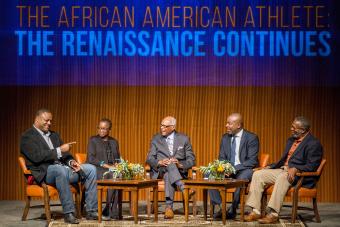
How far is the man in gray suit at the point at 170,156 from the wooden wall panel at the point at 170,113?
1.35m

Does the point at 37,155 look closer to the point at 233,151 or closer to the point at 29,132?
the point at 29,132

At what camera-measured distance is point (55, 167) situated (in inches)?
319

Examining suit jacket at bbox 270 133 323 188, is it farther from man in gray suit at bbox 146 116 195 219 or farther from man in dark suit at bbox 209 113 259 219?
man in gray suit at bbox 146 116 195 219

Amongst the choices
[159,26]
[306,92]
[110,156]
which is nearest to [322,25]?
[306,92]

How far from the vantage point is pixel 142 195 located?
10.5m

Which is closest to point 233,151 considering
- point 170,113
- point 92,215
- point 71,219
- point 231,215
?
point 231,215

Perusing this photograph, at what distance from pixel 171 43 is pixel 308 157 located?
2.82 meters

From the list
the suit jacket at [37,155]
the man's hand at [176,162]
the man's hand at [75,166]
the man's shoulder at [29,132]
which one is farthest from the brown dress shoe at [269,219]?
the man's shoulder at [29,132]

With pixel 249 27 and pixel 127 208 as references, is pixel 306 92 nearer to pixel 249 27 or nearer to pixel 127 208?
pixel 249 27

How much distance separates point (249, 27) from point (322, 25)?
0.94 meters

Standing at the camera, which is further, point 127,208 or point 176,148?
point 127,208

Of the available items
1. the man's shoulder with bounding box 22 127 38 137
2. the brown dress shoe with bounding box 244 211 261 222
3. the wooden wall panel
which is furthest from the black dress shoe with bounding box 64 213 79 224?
the wooden wall panel

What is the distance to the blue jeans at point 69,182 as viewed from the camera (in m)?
8.05

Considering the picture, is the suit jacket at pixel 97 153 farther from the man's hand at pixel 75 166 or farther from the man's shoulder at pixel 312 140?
the man's shoulder at pixel 312 140
